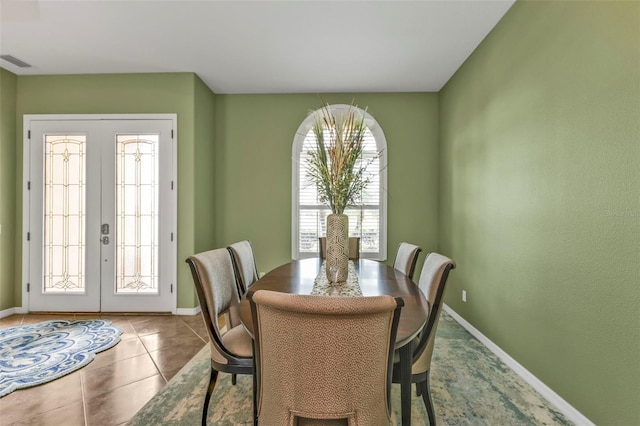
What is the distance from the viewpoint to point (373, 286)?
190 centimetres

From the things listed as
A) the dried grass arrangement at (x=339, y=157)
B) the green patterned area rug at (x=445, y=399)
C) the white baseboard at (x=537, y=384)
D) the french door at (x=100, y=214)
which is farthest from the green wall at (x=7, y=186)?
the white baseboard at (x=537, y=384)

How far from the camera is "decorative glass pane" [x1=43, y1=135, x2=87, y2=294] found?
12.7 feet

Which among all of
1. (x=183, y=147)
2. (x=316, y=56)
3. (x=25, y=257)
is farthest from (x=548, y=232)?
(x=25, y=257)

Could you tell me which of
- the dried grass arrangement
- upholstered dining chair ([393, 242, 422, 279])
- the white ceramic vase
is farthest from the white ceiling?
upholstered dining chair ([393, 242, 422, 279])

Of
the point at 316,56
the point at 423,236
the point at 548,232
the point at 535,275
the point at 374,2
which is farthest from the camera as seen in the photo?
the point at 423,236

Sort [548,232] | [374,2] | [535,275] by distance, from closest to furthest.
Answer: [548,232], [535,275], [374,2]

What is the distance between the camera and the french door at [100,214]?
150 inches

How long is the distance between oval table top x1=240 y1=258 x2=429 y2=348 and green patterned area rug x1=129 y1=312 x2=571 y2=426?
2.68ft

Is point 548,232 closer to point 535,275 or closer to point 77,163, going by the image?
point 535,275

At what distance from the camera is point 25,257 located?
386cm

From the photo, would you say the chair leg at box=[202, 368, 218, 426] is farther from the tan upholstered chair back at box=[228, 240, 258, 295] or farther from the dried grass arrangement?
the dried grass arrangement

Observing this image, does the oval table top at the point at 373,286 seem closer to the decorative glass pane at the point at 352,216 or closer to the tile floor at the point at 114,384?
the tile floor at the point at 114,384

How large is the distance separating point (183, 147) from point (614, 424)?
441 cm

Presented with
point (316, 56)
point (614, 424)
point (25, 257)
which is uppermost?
point (316, 56)
